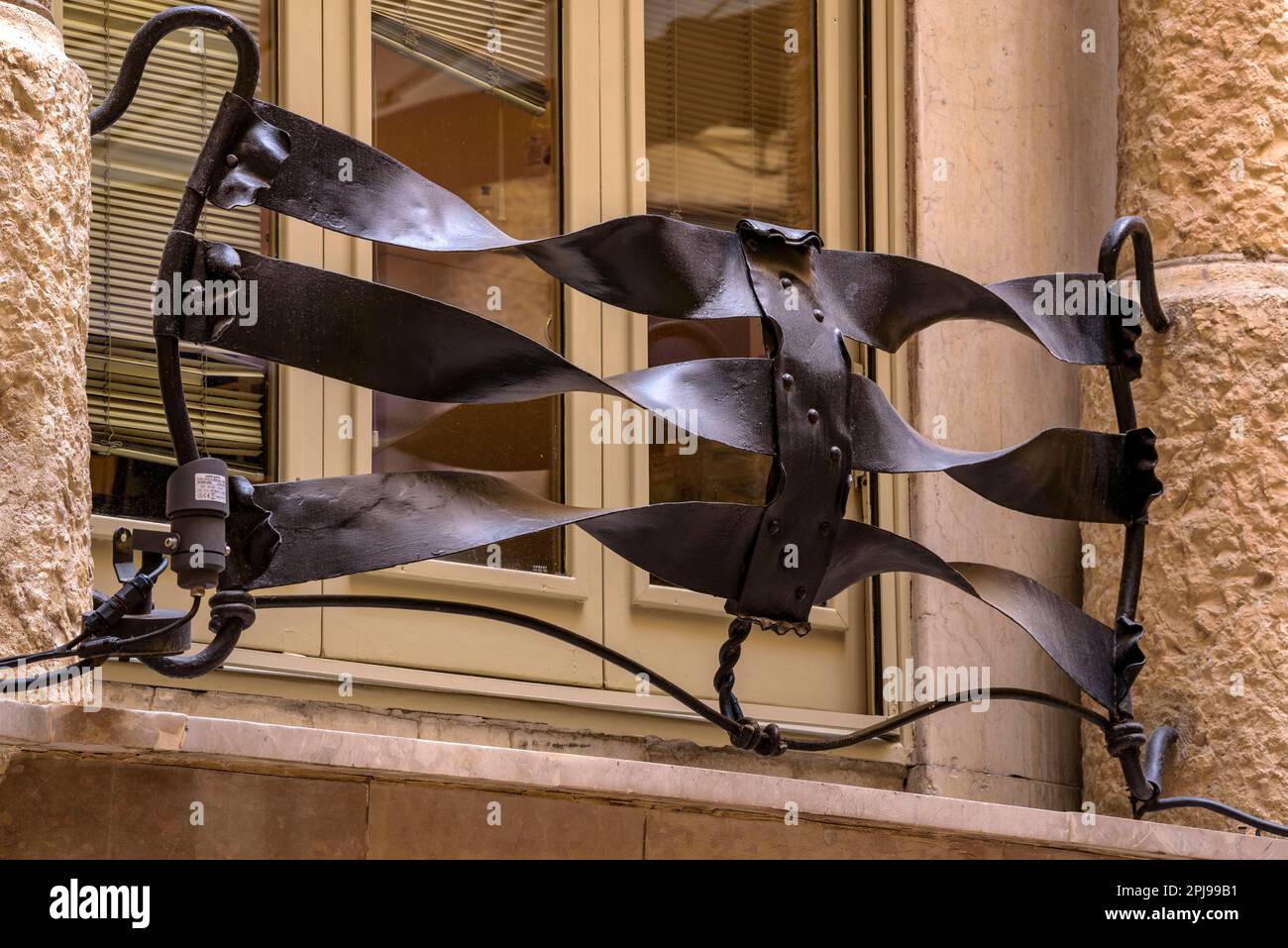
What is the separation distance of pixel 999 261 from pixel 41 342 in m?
2.49

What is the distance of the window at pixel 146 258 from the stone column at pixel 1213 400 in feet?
6.13

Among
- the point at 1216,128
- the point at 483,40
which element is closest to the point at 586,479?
the point at 483,40

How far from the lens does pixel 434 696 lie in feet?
13.8

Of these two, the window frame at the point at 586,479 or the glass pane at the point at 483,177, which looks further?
the glass pane at the point at 483,177

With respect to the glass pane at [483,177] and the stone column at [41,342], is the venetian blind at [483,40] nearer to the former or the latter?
the glass pane at [483,177]

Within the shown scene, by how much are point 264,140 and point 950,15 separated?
2.35m

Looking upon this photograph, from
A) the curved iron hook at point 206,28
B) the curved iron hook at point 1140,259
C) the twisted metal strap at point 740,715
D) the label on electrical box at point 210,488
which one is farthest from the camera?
the curved iron hook at point 1140,259

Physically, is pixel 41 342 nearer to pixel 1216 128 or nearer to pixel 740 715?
pixel 740 715

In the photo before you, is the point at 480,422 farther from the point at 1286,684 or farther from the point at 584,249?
the point at 1286,684

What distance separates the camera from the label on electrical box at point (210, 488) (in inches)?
117

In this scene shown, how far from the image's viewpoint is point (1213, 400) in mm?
4551

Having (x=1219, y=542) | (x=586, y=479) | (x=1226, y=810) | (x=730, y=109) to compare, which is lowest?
(x=1226, y=810)

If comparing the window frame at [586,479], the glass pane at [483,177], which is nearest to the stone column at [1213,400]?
the window frame at [586,479]

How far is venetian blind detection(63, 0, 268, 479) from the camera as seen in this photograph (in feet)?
13.1
